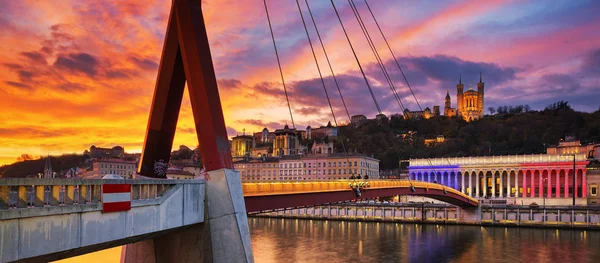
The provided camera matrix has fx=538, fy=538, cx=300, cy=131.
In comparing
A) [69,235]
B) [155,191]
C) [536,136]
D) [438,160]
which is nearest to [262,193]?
[155,191]

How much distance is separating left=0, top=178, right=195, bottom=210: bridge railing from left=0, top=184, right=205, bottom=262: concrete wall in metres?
0.48

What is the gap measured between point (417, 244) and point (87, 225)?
45974 millimetres

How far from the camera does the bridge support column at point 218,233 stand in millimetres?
20297

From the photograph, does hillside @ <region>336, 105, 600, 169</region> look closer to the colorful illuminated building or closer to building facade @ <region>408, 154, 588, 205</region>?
the colorful illuminated building

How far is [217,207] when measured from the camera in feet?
68.3

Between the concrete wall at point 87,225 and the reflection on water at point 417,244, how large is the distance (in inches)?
1040

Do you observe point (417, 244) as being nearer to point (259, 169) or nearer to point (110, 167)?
point (110, 167)

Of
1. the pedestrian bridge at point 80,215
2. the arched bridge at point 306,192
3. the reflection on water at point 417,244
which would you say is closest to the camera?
the pedestrian bridge at point 80,215

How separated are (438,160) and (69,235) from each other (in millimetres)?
115408

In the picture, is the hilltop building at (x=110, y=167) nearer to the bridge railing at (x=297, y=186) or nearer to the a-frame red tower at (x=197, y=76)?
the bridge railing at (x=297, y=186)

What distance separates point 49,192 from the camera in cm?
1381

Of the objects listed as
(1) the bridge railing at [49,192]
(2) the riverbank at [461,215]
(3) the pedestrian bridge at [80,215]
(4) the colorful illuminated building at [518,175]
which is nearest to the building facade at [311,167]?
(4) the colorful illuminated building at [518,175]

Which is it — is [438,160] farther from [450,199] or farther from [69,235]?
[69,235]

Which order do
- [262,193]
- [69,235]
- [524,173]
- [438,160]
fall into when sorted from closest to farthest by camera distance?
[69,235] → [262,193] → [524,173] → [438,160]
